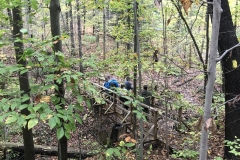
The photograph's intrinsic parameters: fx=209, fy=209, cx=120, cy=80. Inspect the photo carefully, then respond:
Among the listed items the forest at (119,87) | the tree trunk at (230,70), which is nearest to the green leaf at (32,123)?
the forest at (119,87)

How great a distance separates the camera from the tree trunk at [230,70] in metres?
4.66

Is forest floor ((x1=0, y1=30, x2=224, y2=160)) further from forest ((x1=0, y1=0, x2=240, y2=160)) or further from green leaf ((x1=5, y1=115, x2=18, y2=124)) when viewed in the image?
green leaf ((x1=5, y1=115, x2=18, y2=124))

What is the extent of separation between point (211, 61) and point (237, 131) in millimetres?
3824

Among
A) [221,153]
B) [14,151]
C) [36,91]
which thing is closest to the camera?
[36,91]

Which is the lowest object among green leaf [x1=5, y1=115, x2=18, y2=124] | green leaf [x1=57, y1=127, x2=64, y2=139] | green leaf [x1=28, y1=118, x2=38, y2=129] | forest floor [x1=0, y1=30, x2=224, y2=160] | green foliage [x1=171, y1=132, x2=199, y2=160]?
forest floor [x1=0, y1=30, x2=224, y2=160]

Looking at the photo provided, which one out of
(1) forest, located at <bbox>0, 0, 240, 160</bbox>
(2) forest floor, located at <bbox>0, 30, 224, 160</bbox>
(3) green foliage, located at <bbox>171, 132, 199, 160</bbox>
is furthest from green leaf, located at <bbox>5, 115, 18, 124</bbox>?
(3) green foliage, located at <bbox>171, 132, 199, 160</bbox>

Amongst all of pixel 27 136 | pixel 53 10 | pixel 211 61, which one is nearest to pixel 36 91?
pixel 53 10

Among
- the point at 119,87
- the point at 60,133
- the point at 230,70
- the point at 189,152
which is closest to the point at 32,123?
the point at 60,133

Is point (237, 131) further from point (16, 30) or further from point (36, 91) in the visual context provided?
point (16, 30)

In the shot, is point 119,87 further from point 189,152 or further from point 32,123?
point 32,123

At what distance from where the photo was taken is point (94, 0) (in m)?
5.26

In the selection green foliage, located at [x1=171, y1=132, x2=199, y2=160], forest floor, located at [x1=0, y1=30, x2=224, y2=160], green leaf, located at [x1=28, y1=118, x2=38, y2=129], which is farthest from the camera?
forest floor, located at [x1=0, y1=30, x2=224, y2=160]

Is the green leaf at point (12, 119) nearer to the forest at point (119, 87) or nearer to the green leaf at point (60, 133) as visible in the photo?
the forest at point (119, 87)

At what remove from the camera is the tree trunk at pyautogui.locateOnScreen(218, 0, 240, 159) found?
466 centimetres
